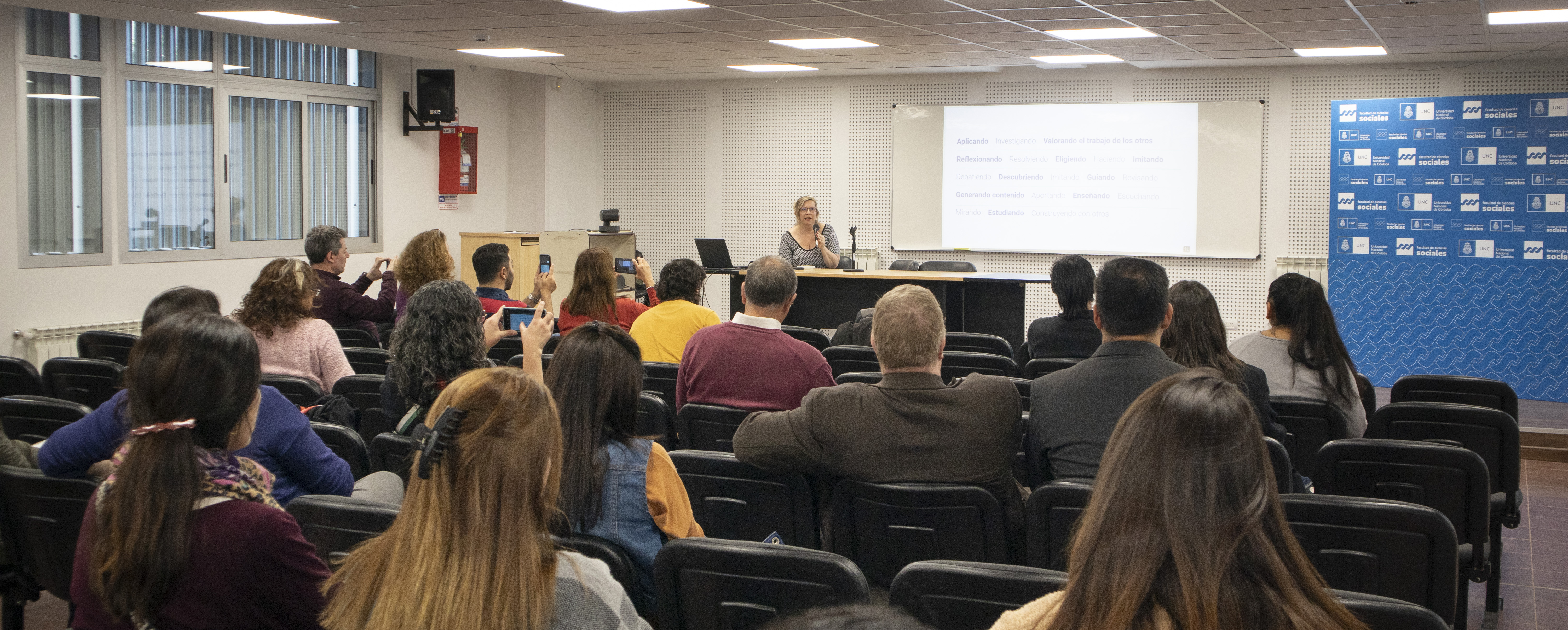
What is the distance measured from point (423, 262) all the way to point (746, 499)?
380cm

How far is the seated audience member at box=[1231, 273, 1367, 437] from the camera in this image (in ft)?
13.3

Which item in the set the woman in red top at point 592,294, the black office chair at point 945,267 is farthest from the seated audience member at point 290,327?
the black office chair at point 945,267

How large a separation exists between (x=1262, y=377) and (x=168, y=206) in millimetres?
8116

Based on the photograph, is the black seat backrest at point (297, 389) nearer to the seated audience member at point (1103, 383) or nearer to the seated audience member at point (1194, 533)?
the seated audience member at point (1103, 383)

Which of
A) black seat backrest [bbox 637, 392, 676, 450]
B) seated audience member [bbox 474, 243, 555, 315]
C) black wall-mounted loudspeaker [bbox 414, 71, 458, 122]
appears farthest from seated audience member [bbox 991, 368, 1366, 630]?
black wall-mounted loudspeaker [bbox 414, 71, 458, 122]

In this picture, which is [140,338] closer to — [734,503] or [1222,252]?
[734,503]

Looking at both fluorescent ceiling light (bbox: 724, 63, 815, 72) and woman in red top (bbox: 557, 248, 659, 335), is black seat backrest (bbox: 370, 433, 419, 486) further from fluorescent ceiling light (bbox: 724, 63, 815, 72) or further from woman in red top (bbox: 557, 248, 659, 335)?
fluorescent ceiling light (bbox: 724, 63, 815, 72)

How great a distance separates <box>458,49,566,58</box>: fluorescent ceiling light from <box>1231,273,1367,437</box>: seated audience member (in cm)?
683

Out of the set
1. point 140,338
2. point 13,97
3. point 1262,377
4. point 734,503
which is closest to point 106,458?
point 140,338

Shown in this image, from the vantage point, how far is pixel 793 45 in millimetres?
8828

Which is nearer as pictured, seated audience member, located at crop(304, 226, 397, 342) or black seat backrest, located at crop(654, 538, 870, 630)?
black seat backrest, located at crop(654, 538, 870, 630)

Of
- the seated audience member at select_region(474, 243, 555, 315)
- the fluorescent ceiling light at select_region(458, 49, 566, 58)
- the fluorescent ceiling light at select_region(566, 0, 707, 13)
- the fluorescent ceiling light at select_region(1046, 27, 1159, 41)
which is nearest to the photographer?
the seated audience member at select_region(474, 243, 555, 315)

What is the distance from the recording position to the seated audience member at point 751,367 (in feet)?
12.9

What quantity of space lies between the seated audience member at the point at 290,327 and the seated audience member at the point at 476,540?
318cm
